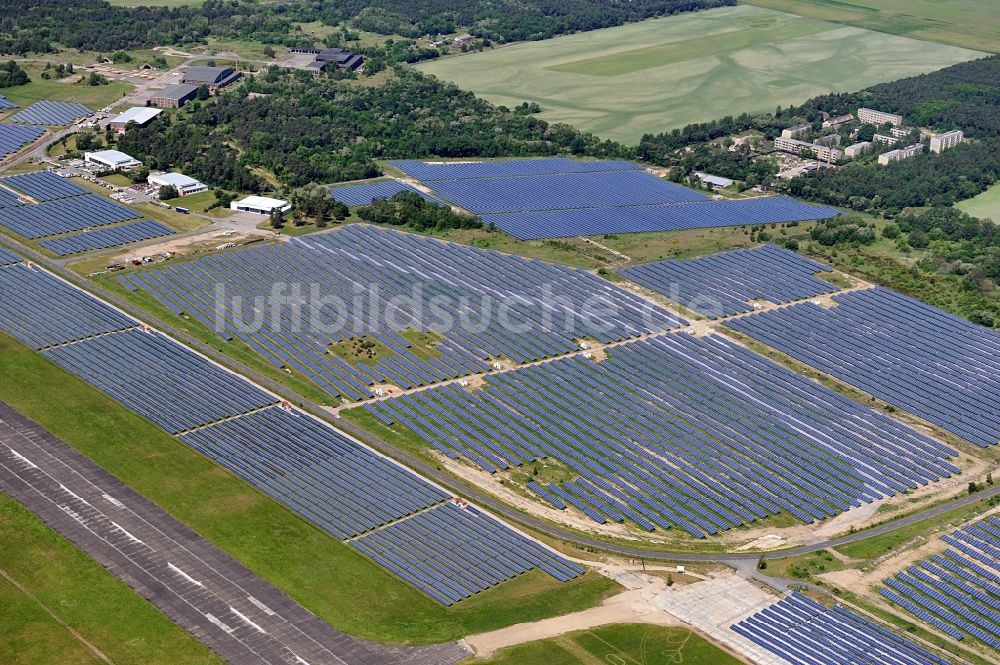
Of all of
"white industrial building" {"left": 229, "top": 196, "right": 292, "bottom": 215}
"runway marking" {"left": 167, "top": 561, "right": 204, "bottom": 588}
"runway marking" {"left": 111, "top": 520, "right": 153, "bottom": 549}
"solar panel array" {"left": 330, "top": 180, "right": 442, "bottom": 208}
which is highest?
"white industrial building" {"left": 229, "top": 196, "right": 292, "bottom": 215}

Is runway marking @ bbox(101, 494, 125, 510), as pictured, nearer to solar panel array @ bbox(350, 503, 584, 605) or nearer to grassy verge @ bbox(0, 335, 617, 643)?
grassy verge @ bbox(0, 335, 617, 643)

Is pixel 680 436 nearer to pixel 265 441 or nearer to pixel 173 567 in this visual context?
pixel 265 441

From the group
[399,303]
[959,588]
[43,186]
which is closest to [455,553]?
[959,588]

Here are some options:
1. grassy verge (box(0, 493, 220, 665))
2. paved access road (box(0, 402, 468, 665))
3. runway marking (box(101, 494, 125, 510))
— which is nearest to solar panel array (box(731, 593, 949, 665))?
paved access road (box(0, 402, 468, 665))

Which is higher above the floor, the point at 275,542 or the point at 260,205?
the point at 260,205

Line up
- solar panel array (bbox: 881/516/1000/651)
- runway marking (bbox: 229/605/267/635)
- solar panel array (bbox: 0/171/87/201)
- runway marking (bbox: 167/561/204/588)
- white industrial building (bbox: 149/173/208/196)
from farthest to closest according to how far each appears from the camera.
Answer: white industrial building (bbox: 149/173/208/196)
solar panel array (bbox: 0/171/87/201)
solar panel array (bbox: 881/516/1000/651)
runway marking (bbox: 167/561/204/588)
runway marking (bbox: 229/605/267/635)

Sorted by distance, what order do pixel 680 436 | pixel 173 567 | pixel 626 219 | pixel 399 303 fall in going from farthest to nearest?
pixel 626 219 < pixel 399 303 < pixel 680 436 < pixel 173 567
